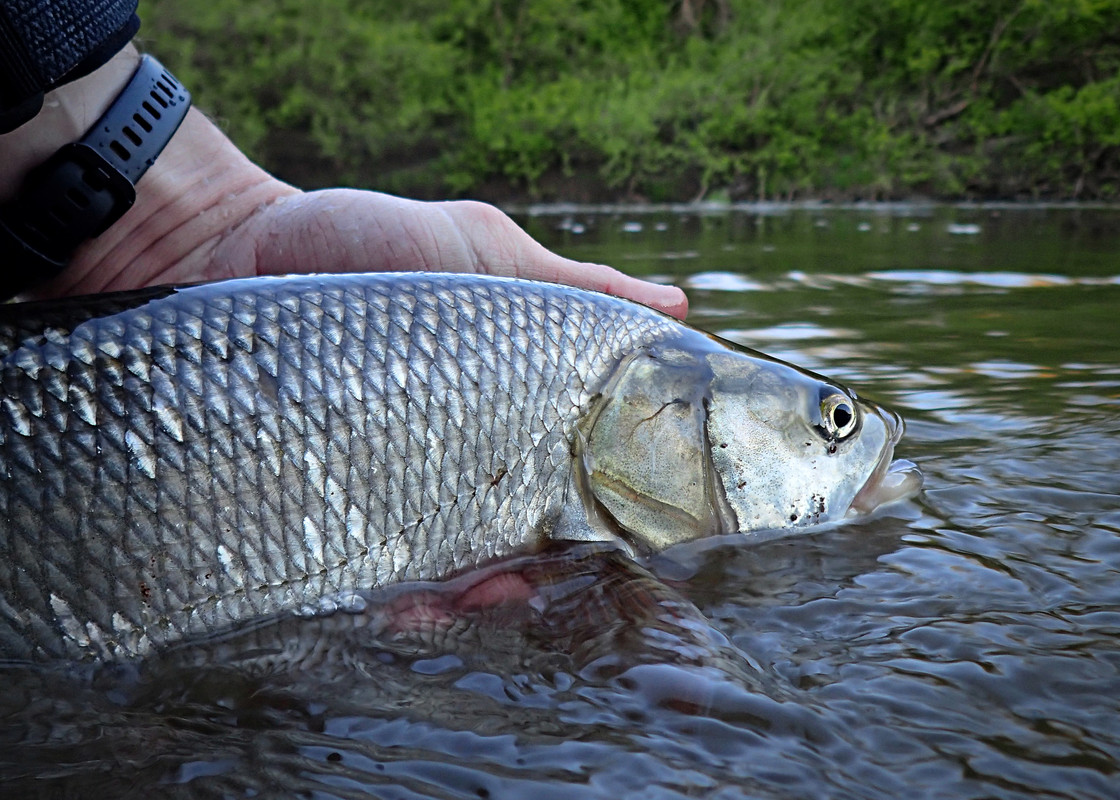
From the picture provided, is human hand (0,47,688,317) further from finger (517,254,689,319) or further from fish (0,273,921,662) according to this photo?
fish (0,273,921,662)

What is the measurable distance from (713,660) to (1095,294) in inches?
243

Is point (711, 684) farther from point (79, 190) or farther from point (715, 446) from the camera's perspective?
point (79, 190)

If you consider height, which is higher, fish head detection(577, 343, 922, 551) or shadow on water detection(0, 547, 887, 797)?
fish head detection(577, 343, 922, 551)

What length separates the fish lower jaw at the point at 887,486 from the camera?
8.66ft

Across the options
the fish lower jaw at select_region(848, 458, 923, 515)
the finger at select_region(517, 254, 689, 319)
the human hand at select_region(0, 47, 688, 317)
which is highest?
the human hand at select_region(0, 47, 688, 317)

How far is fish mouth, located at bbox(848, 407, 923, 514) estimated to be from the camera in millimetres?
2639

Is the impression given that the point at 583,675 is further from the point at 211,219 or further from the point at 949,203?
the point at 949,203

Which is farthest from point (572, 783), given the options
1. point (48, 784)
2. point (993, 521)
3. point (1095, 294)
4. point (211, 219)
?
point (1095, 294)

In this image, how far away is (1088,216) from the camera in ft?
52.8

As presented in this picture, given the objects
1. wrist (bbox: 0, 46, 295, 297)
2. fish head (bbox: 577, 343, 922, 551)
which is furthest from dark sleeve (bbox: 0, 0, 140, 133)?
fish head (bbox: 577, 343, 922, 551)

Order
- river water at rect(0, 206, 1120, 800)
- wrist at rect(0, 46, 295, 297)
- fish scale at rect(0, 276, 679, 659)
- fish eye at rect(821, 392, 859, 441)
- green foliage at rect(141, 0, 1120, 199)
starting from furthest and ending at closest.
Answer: green foliage at rect(141, 0, 1120, 199) → wrist at rect(0, 46, 295, 297) → fish eye at rect(821, 392, 859, 441) → fish scale at rect(0, 276, 679, 659) → river water at rect(0, 206, 1120, 800)

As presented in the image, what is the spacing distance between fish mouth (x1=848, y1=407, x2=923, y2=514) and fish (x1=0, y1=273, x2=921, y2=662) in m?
0.02

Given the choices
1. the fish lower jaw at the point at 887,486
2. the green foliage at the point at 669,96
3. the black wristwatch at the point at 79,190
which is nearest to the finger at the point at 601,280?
the fish lower jaw at the point at 887,486

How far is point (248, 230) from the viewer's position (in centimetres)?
326
